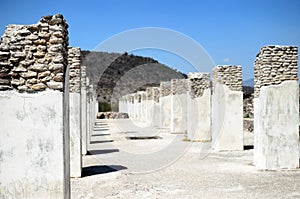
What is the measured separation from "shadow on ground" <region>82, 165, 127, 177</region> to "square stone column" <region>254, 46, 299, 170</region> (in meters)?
3.97

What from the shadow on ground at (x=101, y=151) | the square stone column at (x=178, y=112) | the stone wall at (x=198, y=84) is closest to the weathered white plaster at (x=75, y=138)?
the shadow on ground at (x=101, y=151)

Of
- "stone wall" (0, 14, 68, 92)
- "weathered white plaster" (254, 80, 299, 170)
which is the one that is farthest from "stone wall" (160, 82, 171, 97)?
"stone wall" (0, 14, 68, 92)

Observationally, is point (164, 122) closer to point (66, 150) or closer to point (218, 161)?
point (218, 161)

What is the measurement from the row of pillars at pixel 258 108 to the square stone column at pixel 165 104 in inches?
13.1

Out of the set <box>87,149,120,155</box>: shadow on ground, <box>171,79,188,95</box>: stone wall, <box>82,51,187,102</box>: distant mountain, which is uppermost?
<box>82,51,187,102</box>: distant mountain

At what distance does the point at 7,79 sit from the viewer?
5359 mm

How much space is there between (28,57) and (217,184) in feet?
→ 16.5

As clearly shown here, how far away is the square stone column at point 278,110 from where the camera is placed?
9.73m

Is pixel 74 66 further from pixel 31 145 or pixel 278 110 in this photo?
pixel 278 110

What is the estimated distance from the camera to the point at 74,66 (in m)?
9.65

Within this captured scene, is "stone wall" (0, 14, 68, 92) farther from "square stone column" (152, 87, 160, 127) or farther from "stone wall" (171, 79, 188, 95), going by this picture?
"square stone column" (152, 87, 160, 127)

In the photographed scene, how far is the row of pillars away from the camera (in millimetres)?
9742

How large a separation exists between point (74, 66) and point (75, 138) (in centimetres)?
190

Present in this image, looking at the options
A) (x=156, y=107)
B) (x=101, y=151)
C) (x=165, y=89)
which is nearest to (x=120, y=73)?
(x=156, y=107)
